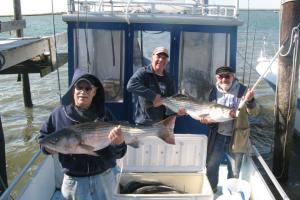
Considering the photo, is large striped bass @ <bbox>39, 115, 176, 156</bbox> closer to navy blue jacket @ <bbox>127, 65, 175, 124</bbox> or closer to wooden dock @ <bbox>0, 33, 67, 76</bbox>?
navy blue jacket @ <bbox>127, 65, 175, 124</bbox>

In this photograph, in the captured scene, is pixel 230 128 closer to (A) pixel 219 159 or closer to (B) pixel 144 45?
(A) pixel 219 159

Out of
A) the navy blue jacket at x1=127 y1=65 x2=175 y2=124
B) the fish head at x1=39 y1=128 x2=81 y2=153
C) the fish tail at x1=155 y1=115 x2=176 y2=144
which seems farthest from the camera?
the navy blue jacket at x1=127 y1=65 x2=175 y2=124

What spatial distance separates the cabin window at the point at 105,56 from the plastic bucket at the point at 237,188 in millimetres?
2189

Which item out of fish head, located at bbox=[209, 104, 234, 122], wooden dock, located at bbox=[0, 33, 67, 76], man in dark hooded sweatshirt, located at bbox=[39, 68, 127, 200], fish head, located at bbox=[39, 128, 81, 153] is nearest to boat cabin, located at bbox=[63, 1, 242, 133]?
fish head, located at bbox=[209, 104, 234, 122]

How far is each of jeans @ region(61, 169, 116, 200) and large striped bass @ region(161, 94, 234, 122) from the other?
165cm

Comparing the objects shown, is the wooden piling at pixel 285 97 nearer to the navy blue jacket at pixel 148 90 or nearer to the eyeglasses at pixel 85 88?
the navy blue jacket at pixel 148 90

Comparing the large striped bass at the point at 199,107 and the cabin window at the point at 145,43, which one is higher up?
the cabin window at the point at 145,43

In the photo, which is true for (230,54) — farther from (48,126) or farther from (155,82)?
(48,126)

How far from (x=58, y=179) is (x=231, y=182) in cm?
246

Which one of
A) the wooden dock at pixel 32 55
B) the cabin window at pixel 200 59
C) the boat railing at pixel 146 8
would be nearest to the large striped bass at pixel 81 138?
the cabin window at pixel 200 59

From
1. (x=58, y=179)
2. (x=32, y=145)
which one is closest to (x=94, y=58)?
(x=58, y=179)

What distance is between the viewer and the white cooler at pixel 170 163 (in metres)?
5.70

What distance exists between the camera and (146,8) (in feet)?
22.9

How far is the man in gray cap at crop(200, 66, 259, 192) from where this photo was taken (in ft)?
17.5
